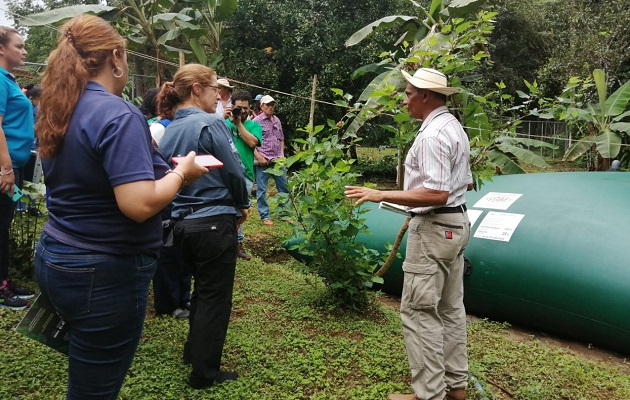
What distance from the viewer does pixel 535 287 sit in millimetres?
4137

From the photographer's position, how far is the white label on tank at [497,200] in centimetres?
471

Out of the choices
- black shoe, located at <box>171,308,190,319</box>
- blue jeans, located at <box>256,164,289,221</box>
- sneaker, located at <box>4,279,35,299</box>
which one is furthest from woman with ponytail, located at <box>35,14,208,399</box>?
blue jeans, located at <box>256,164,289,221</box>

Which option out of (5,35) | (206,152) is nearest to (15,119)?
(5,35)

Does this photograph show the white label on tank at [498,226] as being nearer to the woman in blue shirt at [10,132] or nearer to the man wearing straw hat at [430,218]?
the man wearing straw hat at [430,218]

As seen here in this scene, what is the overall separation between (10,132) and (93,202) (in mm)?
2484

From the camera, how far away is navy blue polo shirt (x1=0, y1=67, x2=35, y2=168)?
351 cm

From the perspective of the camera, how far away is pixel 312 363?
11.2 feet

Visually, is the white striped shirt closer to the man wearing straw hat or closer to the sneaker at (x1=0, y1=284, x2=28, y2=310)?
the man wearing straw hat

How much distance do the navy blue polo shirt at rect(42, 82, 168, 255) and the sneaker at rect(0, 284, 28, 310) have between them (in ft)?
8.54

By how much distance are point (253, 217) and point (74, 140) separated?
620 cm

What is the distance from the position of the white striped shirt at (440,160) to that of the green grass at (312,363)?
47.0 inches

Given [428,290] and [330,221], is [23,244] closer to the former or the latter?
[330,221]

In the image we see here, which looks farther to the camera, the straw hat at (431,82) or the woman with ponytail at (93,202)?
the straw hat at (431,82)

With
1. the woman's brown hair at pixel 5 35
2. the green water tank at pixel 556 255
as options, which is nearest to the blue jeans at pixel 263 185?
the green water tank at pixel 556 255
